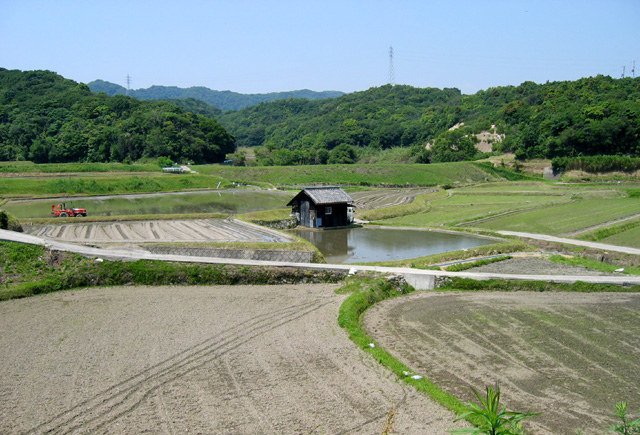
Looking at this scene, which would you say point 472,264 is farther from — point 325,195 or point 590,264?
point 325,195

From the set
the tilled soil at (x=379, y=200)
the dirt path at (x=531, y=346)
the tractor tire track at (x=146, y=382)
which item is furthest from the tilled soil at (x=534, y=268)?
the tilled soil at (x=379, y=200)

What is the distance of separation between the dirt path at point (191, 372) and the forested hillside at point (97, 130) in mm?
60690

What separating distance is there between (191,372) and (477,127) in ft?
303

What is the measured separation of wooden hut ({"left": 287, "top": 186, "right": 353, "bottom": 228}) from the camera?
30.7 meters

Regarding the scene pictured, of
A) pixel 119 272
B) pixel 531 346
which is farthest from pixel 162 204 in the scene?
pixel 531 346

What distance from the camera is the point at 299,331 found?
13242mm

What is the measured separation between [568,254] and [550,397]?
52.5ft

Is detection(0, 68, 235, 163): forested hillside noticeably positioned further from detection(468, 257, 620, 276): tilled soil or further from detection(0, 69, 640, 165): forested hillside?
detection(468, 257, 620, 276): tilled soil

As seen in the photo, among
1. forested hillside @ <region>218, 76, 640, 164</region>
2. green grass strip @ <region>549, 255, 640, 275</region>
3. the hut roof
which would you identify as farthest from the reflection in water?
forested hillside @ <region>218, 76, 640, 164</region>

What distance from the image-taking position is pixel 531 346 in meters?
12.2

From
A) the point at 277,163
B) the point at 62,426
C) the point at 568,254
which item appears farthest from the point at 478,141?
the point at 62,426

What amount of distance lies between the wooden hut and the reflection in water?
101 cm

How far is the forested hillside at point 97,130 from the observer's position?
6881cm

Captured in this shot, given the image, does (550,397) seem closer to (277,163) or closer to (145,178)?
(145,178)
